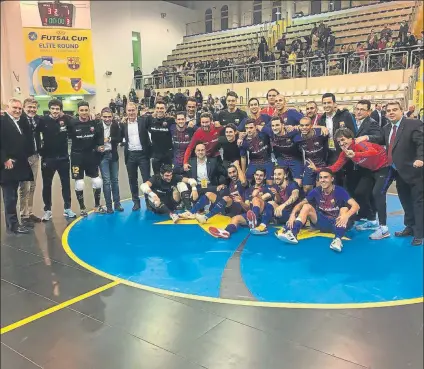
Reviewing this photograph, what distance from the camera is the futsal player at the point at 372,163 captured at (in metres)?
4.59

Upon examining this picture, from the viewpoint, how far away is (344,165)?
5.29 m

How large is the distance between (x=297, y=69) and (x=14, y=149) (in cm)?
1379

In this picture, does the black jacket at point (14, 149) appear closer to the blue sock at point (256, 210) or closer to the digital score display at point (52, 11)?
the digital score display at point (52, 11)

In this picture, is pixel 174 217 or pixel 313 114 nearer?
pixel 313 114

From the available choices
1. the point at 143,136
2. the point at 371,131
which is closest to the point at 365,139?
the point at 371,131

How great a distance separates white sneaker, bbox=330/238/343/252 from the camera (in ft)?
14.1

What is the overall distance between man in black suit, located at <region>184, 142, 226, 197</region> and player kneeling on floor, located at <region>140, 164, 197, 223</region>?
0.42 ft

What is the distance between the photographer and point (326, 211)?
4.79 m

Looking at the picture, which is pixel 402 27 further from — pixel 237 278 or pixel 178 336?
pixel 178 336

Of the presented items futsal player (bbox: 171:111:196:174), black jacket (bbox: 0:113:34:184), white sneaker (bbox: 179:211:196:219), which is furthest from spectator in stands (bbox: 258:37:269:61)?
black jacket (bbox: 0:113:34:184)

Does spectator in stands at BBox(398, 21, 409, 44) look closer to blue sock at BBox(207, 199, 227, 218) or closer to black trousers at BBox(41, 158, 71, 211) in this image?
blue sock at BBox(207, 199, 227, 218)

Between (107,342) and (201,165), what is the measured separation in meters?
3.57

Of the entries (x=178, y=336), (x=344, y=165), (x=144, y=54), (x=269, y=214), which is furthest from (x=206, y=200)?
(x=144, y=54)

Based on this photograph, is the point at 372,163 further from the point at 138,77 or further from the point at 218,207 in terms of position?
the point at 138,77
